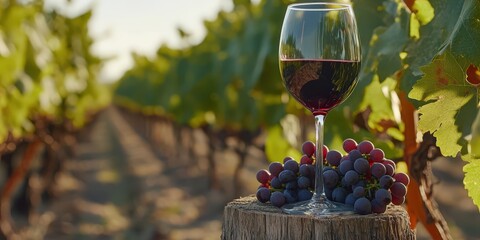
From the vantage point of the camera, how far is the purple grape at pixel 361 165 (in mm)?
1938

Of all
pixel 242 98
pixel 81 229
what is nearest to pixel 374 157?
pixel 242 98

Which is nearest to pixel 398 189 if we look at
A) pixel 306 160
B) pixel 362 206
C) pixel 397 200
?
pixel 397 200

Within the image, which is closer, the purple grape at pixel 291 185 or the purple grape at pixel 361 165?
the purple grape at pixel 361 165

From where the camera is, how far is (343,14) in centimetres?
190

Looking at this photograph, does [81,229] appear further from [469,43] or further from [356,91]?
[469,43]

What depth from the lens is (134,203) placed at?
1348cm

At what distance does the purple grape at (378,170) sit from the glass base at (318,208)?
0.10 m

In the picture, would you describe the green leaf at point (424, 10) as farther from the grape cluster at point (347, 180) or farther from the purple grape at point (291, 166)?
the purple grape at point (291, 166)

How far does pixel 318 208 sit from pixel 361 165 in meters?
0.15

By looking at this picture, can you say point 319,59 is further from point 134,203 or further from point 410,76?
point 134,203

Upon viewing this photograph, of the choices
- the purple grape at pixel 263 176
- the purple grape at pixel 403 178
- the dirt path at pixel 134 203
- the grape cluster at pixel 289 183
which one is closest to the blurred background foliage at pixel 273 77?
the purple grape at pixel 403 178

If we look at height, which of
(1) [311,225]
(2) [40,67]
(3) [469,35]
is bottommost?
(1) [311,225]

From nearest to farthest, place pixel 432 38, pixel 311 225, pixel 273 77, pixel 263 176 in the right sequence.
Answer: pixel 311 225
pixel 263 176
pixel 432 38
pixel 273 77

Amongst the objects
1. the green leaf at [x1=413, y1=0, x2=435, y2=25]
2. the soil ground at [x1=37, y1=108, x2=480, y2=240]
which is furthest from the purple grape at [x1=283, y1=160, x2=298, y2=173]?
the soil ground at [x1=37, y1=108, x2=480, y2=240]
